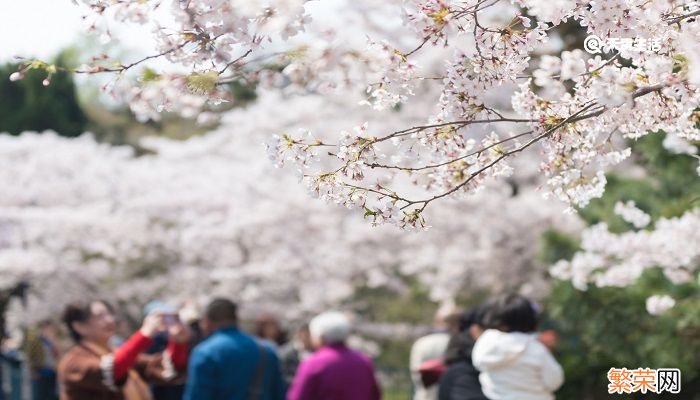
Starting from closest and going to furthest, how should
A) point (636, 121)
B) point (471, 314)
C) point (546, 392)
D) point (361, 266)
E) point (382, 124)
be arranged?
point (636, 121) < point (546, 392) < point (471, 314) < point (361, 266) < point (382, 124)

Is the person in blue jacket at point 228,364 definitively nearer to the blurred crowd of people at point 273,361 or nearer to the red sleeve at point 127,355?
the blurred crowd of people at point 273,361

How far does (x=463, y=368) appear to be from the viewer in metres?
5.54

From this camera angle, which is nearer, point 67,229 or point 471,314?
point 471,314

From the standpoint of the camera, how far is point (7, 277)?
1300cm

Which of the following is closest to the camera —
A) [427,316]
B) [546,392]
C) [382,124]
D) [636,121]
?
[636,121]

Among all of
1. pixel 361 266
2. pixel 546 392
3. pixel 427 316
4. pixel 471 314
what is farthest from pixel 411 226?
pixel 427 316

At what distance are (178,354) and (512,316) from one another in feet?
9.46

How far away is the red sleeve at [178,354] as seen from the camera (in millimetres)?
7431

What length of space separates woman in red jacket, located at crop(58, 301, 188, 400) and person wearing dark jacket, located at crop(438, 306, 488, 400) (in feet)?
5.06

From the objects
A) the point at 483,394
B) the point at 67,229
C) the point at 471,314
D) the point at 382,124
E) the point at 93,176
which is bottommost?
the point at 483,394

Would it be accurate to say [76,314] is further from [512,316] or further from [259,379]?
[512,316]

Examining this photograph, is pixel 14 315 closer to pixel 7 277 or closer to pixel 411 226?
pixel 7 277

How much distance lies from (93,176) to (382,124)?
13.3 ft

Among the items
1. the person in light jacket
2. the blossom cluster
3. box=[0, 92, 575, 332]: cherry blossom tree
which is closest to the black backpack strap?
the person in light jacket
